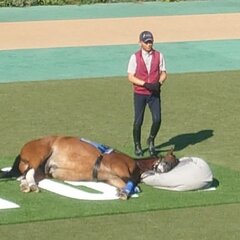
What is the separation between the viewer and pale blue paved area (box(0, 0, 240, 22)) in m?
30.2

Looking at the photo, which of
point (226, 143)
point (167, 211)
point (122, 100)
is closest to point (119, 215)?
point (167, 211)

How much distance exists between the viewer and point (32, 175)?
11.7m

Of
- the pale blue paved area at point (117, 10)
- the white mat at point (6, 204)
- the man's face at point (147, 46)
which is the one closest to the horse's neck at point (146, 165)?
the white mat at point (6, 204)

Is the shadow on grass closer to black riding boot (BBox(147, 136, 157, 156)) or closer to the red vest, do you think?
black riding boot (BBox(147, 136, 157, 156))

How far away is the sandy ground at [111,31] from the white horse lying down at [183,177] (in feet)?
45.3

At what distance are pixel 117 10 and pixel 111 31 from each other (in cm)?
427

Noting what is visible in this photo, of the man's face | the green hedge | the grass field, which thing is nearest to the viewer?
the grass field

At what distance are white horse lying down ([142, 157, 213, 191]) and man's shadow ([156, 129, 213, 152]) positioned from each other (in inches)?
110

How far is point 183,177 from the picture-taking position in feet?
38.4

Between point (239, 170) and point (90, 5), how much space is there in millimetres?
20403

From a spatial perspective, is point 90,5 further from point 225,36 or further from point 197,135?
point 197,135

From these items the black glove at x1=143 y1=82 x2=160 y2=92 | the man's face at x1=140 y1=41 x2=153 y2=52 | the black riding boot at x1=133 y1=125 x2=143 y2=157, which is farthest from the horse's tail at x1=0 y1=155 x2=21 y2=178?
the man's face at x1=140 y1=41 x2=153 y2=52

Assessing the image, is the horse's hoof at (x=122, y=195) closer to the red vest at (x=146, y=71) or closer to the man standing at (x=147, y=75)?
the man standing at (x=147, y=75)

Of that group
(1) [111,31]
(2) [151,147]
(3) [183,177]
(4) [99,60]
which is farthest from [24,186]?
(1) [111,31]
